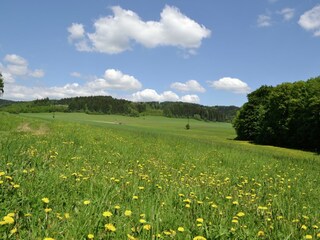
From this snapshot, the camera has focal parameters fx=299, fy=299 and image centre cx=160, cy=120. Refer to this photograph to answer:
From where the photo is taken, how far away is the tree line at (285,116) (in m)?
46.0

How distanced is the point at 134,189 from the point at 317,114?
45.1 metres

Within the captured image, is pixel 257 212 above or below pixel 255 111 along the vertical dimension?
below

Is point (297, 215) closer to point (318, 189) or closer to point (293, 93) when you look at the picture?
point (318, 189)

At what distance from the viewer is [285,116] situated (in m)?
53.1

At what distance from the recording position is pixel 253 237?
3959mm

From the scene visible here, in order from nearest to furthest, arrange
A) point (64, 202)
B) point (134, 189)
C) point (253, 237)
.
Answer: point (253, 237)
point (64, 202)
point (134, 189)

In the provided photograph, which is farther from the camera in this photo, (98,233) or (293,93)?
(293,93)

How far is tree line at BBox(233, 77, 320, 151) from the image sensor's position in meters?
46.0

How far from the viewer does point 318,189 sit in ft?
29.1

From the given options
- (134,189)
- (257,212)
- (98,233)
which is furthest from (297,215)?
(98,233)

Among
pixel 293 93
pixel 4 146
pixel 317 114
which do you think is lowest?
pixel 4 146

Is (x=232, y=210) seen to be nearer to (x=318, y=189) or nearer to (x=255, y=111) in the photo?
(x=318, y=189)

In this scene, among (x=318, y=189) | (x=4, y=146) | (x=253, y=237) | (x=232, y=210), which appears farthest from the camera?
(x=318, y=189)

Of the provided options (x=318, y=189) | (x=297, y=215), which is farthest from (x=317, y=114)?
(x=297, y=215)
